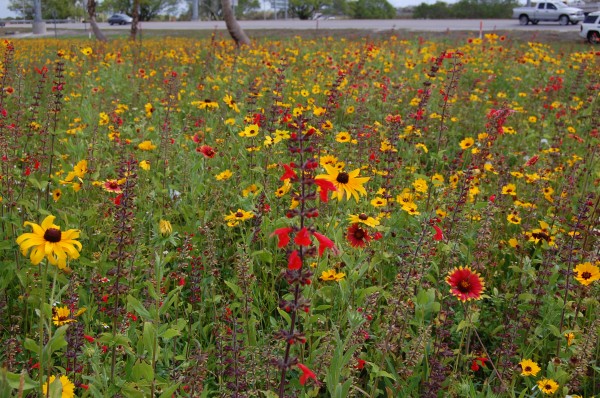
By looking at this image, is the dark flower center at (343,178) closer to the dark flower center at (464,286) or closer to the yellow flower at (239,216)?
the dark flower center at (464,286)

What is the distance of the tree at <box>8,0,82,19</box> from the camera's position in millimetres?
65438

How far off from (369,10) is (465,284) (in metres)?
66.9

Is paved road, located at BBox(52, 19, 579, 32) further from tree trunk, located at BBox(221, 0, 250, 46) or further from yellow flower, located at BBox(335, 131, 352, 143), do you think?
yellow flower, located at BBox(335, 131, 352, 143)

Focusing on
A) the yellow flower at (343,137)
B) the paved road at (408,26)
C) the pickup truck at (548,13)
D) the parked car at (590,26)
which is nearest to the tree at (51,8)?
the paved road at (408,26)

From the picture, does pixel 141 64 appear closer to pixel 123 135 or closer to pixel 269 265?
pixel 123 135

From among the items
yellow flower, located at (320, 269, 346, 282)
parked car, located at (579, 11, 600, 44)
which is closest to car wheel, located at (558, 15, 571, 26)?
parked car, located at (579, 11, 600, 44)

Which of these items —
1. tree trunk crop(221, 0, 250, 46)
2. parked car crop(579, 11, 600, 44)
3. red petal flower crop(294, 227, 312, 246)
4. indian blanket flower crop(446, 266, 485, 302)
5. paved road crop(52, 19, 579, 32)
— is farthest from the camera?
paved road crop(52, 19, 579, 32)

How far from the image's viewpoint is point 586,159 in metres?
4.94

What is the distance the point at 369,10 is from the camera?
64.6 metres

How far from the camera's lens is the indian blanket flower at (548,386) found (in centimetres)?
220

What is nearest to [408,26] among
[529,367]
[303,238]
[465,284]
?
[529,367]

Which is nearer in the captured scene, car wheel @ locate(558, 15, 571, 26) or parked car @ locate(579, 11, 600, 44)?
parked car @ locate(579, 11, 600, 44)

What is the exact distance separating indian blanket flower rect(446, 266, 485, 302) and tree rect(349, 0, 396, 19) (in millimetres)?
64847

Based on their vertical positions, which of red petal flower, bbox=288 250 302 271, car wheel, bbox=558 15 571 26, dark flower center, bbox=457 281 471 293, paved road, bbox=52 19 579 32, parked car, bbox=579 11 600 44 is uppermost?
car wheel, bbox=558 15 571 26
